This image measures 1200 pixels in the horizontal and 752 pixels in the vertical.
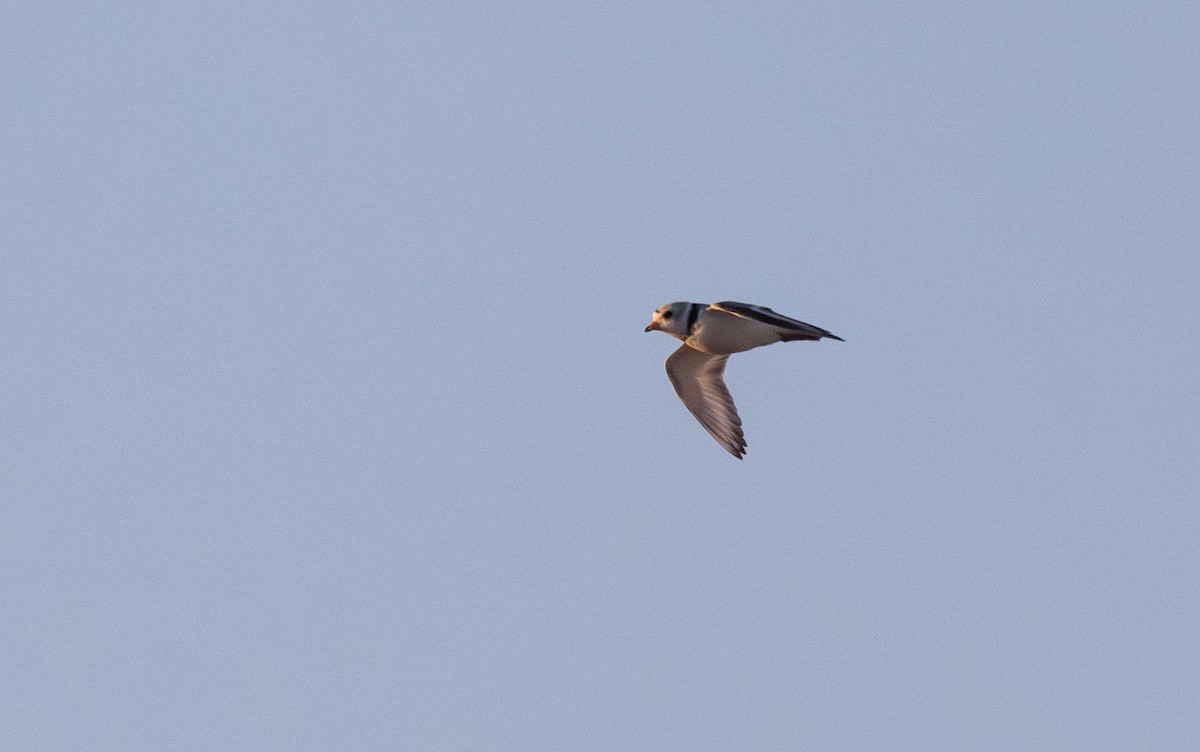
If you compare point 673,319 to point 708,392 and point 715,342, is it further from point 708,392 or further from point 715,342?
point 708,392

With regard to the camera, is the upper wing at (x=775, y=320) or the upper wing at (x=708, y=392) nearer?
the upper wing at (x=775, y=320)

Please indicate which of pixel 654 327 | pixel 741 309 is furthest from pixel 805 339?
pixel 654 327

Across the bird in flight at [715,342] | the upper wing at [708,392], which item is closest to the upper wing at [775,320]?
the bird in flight at [715,342]

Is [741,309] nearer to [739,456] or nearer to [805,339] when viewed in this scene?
[805,339]

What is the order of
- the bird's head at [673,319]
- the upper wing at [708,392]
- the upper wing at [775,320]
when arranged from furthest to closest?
the upper wing at [708,392] → the bird's head at [673,319] → the upper wing at [775,320]

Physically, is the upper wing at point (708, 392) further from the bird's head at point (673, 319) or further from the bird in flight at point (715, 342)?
the bird's head at point (673, 319)

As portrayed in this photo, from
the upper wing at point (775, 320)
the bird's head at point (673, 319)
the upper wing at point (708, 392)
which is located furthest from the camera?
the upper wing at point (708, 392)
